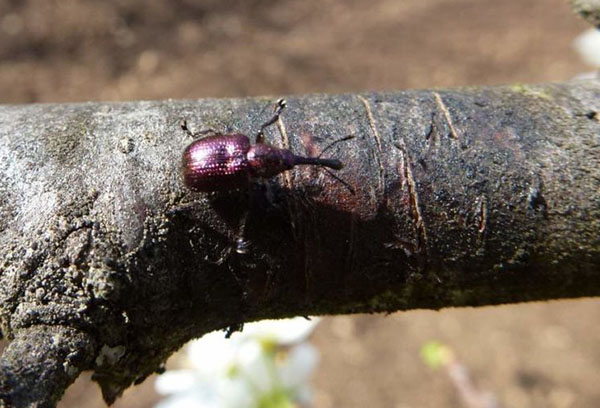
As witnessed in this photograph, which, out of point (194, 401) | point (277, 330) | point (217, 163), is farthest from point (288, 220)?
point (194, 401)

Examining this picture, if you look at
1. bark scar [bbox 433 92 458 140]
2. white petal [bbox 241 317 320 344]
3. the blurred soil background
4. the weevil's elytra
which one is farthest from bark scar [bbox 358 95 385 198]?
the blurred soil background

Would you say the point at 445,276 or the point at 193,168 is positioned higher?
the point at 193,168

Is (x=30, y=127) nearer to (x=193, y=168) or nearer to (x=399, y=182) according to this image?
(x=193, y=168)

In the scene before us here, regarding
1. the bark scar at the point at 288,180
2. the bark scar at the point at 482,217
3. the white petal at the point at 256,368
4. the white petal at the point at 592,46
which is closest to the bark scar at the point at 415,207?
the bark scar at the point at 482,217

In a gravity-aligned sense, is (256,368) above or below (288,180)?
below

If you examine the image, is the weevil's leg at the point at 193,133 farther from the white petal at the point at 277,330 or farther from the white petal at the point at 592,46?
the white petal at the point at 592,46

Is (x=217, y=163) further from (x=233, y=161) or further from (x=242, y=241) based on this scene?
(x=242, y=241)

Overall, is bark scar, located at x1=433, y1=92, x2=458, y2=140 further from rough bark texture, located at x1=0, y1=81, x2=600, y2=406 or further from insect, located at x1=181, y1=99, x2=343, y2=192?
insect, located at x1=181, y1=99, x2=343, y2=192

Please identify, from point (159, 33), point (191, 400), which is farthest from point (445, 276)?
point (159, 33)
